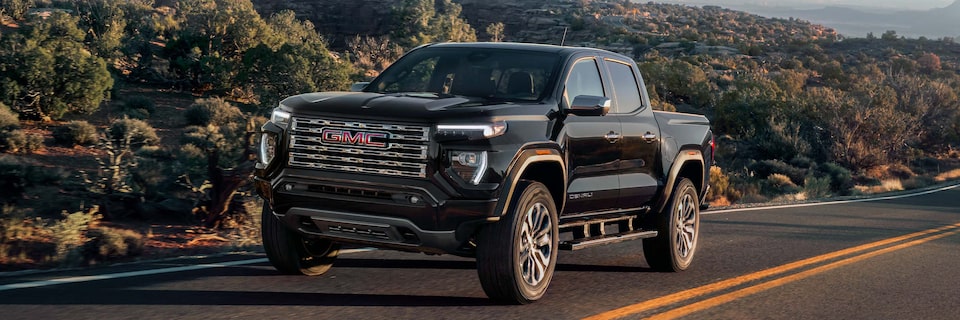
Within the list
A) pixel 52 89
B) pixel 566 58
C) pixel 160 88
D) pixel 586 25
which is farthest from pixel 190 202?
pixel 586 25

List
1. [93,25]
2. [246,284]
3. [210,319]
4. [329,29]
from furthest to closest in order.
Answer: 1. [329,29]
2. [93,25]
3. [246,284]
4. [210,319]

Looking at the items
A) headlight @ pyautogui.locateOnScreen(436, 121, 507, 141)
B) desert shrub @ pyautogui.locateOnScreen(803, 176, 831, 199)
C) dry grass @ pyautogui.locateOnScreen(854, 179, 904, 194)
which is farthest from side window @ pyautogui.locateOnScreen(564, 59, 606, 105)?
dry grass @ pyautogui.locateOnScreen(854, 179, 904, 194)

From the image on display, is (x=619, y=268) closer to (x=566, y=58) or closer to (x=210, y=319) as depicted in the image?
(x=566, y=58)

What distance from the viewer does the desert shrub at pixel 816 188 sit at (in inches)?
1072

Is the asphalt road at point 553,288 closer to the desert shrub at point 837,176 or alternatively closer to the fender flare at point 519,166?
the fender flare at point 519,166

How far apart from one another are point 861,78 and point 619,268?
5190cm

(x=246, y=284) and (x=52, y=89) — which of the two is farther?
(x=52, y=89)

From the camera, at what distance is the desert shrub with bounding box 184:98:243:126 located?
22.8 metres

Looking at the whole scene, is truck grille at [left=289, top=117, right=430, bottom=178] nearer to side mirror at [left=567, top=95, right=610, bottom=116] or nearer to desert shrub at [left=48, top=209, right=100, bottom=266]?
side mirror at [left=567, top=95, right=610, bottom=116]

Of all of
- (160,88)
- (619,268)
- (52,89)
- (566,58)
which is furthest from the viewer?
(160,88)

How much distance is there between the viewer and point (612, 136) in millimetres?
8352

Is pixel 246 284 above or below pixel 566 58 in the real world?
below

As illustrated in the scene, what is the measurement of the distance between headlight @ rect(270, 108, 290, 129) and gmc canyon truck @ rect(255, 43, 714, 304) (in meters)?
0.02

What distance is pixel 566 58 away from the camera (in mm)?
8195
